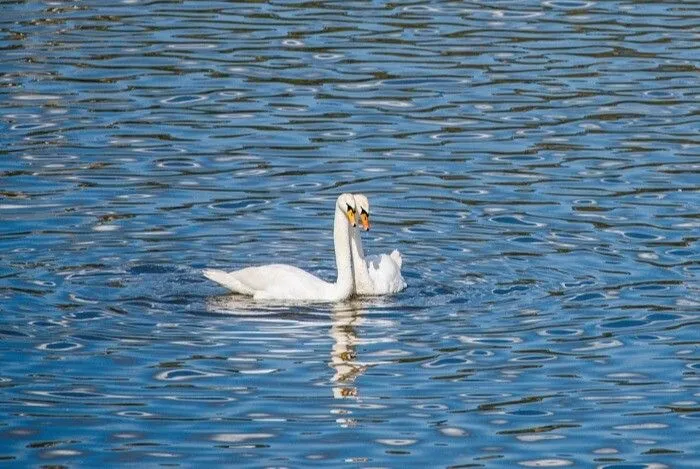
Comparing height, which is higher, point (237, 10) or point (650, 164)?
point (237, 10)

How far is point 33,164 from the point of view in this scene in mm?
23000

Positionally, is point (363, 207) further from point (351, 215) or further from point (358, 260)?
point (358, 260)

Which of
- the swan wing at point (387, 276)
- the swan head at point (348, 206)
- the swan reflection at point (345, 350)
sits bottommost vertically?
the swan reflection at point (345, 350)

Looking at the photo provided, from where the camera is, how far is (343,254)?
18328mm

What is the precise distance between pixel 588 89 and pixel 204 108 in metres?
5.45

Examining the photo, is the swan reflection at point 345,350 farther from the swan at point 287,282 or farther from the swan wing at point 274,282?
the swan wing at point 274,282

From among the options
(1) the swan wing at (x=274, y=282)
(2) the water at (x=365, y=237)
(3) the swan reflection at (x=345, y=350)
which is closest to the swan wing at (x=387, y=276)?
(2) the water at (x=365, y=237)

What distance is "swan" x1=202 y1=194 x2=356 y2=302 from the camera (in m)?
17.8

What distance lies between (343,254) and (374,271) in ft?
1.13

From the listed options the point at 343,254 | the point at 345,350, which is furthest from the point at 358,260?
the point at 345,350

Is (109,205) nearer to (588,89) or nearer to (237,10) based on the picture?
(588,89)

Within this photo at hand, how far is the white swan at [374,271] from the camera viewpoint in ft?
59.5

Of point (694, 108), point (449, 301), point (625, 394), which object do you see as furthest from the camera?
point (694, 108)

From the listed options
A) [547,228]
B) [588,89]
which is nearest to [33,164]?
[547,228]
